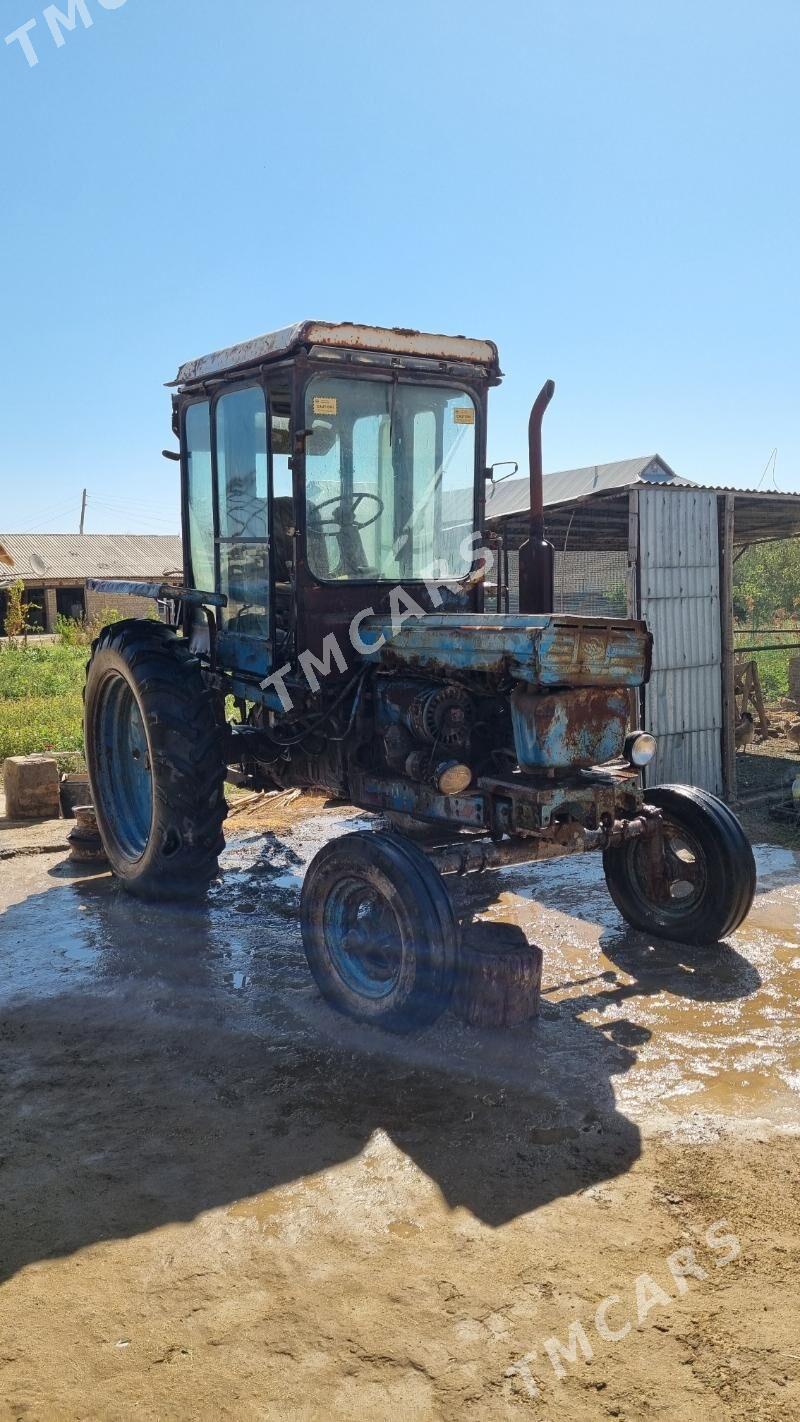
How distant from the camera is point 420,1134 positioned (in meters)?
3.50

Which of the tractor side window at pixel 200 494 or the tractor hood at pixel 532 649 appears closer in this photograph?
the tractor hood at pixel 532 649

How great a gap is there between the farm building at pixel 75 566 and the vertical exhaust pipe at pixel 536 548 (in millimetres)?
22974

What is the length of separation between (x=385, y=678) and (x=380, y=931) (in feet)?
4.09

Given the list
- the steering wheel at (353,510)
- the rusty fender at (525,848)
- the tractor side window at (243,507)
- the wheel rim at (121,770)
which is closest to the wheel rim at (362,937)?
the rusty fender at (525,848)

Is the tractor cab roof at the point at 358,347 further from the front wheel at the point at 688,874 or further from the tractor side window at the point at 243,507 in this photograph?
the front wheel at the point at 688,874

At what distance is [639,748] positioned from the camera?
4.52 meters

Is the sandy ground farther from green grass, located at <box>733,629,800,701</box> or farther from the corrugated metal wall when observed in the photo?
green grass, located at <box>733,629,800,701</box>

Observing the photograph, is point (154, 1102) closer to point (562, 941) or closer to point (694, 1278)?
point (694, 1278)

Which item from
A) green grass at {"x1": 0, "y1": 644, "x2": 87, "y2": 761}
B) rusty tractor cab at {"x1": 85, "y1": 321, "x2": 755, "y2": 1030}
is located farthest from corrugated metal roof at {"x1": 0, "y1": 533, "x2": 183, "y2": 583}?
rusty tractor cab at {"x1": 85, "y1": 321, "x2": 755, "y2": 1030}

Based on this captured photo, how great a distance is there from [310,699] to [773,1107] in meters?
2.71

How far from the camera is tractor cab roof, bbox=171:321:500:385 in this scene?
476cm

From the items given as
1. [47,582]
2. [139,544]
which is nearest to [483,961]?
[47,582]

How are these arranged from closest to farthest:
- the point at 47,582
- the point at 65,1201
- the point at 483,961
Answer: the point at 65,1201 < the point at 483,961 < the point at 47,582

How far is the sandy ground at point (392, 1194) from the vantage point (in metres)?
2.45
